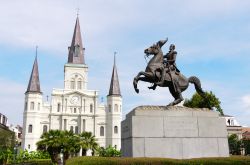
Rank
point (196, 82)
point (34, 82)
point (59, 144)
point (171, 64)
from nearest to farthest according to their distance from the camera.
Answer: point (171, 64)
point (196, 82)
point (59, 144)
point (34, 82)

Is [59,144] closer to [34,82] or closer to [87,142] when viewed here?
[87,142]

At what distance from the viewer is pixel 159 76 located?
11.9 m

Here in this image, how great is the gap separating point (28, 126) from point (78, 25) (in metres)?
32.7

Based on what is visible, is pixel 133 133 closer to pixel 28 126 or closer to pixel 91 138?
pixel 91 138

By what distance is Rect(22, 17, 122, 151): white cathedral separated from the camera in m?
70.0

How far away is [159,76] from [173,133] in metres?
2.30

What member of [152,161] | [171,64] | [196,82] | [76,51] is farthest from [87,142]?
[76,51]

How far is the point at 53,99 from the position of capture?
7369 cm

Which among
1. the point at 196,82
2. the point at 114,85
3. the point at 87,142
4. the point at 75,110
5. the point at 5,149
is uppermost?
the point at 114,85

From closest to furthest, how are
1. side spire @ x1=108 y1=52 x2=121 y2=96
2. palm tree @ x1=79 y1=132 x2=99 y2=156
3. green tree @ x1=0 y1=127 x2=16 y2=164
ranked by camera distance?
1. palm tree @ x1=79 y1=132 x2=99 y2=156
2. green tree @ x1=0 y1=127 x2=16 y2=164
3. side spire @ x1=108 y1=52 x2=121 y2=96

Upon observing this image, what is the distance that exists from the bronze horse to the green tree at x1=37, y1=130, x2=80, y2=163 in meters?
22.0

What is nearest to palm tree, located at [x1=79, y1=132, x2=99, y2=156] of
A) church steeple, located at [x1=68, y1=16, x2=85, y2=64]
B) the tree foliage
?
the tree foliage

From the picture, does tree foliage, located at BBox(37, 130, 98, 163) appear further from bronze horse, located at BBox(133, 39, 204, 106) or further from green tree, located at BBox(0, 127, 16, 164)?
bronze horse, located at BBox(133, 39, 204, 106)

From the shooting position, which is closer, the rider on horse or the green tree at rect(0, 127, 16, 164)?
the rider on horse
